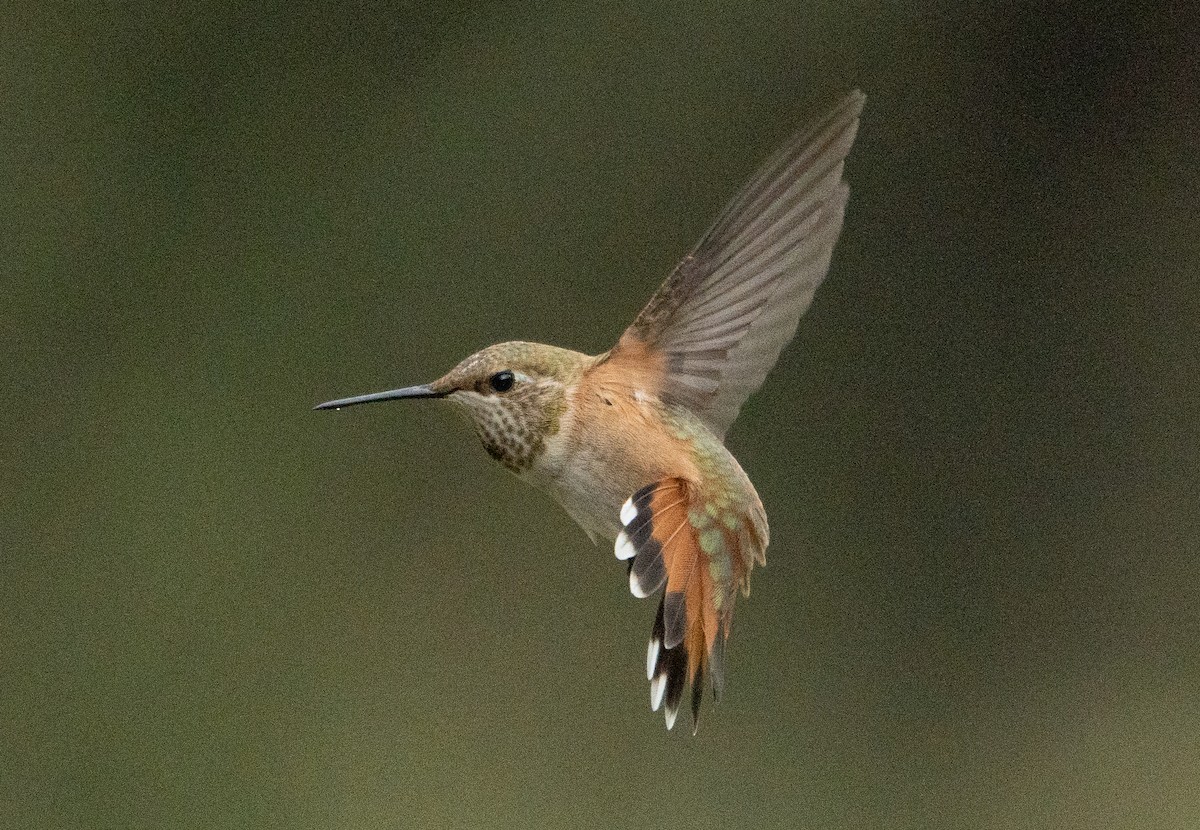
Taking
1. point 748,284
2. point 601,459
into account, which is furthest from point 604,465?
point 748,284

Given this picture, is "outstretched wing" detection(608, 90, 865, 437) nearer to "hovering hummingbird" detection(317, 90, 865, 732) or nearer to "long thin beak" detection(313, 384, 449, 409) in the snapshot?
"hovering hummingbird" detection(317, 90, 865, 732)

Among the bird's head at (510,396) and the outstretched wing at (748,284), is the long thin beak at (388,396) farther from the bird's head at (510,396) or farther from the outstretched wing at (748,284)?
the outstretched wing at (748,284)

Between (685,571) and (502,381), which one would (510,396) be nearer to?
(502,381)

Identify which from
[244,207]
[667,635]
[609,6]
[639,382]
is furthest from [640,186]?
[667,635]

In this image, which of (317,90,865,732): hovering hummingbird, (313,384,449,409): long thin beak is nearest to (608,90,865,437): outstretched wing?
(317,90,865,732): hovering hummingbird

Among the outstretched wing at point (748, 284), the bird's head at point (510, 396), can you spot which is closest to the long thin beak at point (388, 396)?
the bird's head at point (510, 396)

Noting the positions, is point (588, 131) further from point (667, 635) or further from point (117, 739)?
point (667, 635)
